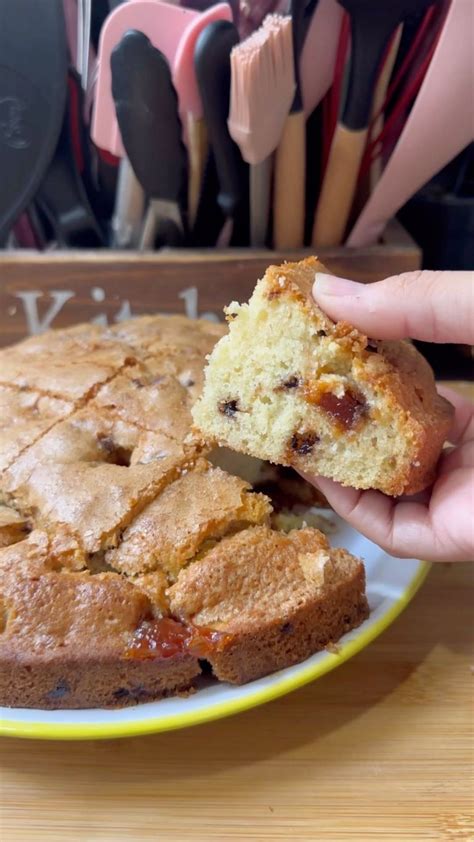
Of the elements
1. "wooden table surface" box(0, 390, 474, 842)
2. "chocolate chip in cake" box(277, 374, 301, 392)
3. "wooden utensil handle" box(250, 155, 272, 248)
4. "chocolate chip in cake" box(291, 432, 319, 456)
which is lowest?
"wooden table surface" box(0, 390, 474, 842)

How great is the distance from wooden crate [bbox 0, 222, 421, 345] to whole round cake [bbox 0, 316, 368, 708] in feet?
1.85

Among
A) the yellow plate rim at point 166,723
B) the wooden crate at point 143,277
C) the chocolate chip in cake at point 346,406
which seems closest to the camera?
the yellow plate rim at point 166,723

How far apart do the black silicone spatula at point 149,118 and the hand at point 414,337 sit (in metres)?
0.68

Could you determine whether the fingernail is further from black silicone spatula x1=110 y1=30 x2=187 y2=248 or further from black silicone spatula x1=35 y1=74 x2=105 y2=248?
black silicone spatula x1=35 y1=74 x2=105 y2=248

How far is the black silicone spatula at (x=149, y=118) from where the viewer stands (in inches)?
54.2

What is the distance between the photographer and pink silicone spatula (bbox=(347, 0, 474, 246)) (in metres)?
1.35

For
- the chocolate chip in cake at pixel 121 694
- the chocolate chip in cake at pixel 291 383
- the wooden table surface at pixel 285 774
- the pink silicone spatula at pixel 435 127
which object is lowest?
the wooden table surface at pixel 285 774

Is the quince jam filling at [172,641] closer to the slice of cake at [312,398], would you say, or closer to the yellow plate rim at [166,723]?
the yellow plate rim at [166,723]

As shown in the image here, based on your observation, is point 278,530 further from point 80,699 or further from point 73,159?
point 73,159

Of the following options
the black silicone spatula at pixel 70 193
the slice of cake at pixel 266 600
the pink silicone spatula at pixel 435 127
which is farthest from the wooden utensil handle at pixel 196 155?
the slice of cake at pixel 266 600

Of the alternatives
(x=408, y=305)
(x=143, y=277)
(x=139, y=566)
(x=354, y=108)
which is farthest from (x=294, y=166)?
(x=139, y=566)

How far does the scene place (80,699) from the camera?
875mm

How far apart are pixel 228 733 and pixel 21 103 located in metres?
1.32

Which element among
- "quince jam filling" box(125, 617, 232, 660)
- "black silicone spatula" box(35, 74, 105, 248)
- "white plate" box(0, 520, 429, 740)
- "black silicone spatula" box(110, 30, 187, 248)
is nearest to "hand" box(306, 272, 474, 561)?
"white plate" box(0, 520, 429, 740)
